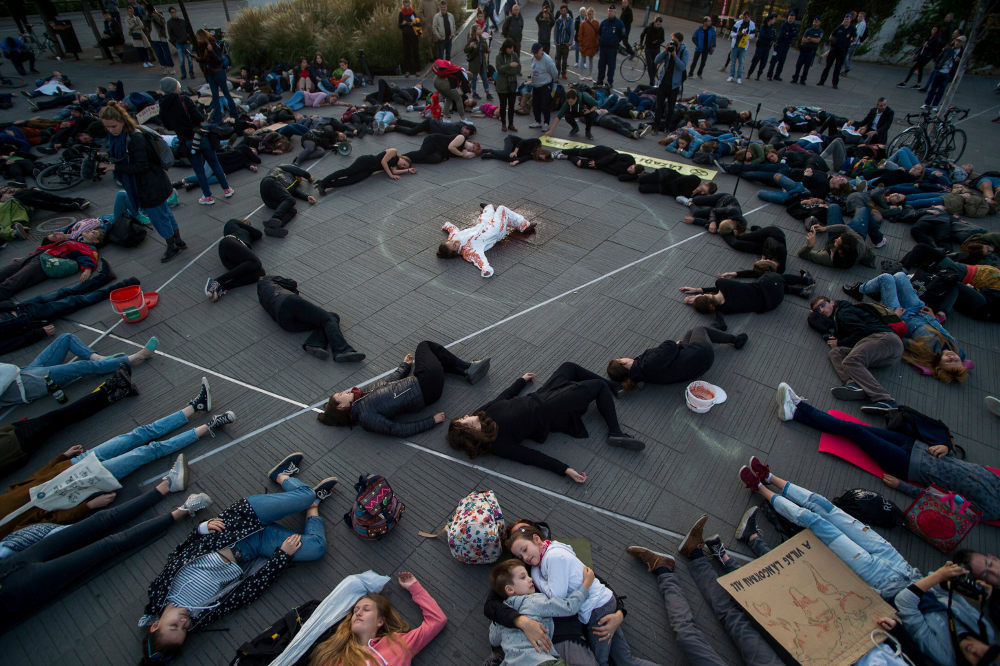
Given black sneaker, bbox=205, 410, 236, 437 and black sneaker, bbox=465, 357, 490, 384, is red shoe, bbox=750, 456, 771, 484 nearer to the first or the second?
black sneaker, bbox=465, 357, 490, 384

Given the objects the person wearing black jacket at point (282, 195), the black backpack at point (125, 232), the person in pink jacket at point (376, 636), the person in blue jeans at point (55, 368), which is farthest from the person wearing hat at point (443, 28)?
the person in pink jacket at point (376, 636)

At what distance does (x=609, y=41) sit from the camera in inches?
583

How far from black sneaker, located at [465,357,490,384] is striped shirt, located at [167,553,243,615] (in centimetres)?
296

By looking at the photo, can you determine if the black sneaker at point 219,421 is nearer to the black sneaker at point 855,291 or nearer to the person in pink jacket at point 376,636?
the person in pink jacket at point 376,636

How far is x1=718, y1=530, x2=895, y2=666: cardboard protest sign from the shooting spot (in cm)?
366

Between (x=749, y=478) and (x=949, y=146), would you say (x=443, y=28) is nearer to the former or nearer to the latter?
(x=949, y=146)

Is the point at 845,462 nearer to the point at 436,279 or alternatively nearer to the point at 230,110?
the point at 436,279

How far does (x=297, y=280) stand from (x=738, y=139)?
10.7m

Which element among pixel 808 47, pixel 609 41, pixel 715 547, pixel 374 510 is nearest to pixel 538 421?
pixel 374 510

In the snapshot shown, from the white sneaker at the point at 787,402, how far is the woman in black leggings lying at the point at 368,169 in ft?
28.3

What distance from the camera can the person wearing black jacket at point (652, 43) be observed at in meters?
14.9

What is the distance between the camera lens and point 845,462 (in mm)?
5156

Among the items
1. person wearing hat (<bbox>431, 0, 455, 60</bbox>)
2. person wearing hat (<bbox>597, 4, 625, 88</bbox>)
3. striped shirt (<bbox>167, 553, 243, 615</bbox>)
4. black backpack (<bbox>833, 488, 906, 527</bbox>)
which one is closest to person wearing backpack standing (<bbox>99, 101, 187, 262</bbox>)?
striped shirt (<bbox>167, 553, 243, 615</bbox>)

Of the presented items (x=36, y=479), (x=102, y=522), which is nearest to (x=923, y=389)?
(x=102, y=522)
